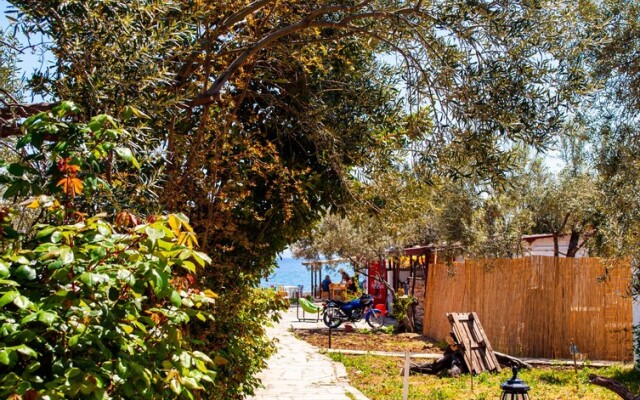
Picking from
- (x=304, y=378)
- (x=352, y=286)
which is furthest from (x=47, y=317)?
(x=352, y=286)

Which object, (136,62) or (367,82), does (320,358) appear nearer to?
(367,82)

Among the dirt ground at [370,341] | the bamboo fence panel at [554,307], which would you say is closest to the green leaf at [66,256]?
the bamboo fence panel at [554,307]

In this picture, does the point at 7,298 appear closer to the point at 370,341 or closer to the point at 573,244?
the point at 370,341

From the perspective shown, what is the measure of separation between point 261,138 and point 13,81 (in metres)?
2.66

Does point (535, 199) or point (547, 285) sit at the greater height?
point (535, 199)

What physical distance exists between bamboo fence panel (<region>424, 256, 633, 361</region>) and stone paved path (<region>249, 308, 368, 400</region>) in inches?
168

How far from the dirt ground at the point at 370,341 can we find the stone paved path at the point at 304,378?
5.66 ft

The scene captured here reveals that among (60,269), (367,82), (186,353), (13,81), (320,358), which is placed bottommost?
(320,358)

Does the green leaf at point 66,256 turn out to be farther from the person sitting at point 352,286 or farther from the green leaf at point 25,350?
the person sitting at point 352,286

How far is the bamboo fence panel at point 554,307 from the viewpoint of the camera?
1580cm

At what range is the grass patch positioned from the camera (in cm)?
1121

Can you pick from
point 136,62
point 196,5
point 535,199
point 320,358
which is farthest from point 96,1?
point 535,199

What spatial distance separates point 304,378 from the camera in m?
12.5

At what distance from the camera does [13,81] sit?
6156mm
